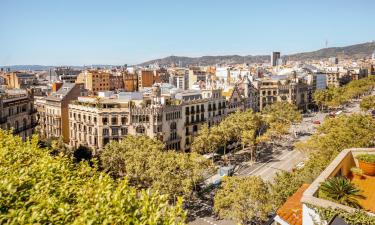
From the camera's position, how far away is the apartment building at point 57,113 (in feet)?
316

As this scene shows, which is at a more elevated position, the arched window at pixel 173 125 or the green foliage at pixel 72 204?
the green foliage at pixel 72 204

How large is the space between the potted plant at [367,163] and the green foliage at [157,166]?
27596 mm

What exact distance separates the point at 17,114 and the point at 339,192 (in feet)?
213

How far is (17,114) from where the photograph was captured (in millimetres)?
68438

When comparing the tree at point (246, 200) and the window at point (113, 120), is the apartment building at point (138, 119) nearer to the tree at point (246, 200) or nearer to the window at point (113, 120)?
the window at point (113, 120)

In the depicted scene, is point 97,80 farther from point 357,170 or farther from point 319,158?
point 357,170

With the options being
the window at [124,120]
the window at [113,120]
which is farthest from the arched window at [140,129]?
the window at [113,120]

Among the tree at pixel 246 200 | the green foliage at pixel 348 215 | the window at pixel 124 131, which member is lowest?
the tree at pixel 246 200

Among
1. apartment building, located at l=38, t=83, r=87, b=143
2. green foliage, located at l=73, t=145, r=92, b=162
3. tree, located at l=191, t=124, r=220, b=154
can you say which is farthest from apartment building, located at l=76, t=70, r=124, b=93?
tree, located at l=191, t=124, r=220, b=154

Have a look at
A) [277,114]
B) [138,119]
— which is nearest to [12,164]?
[138,119]

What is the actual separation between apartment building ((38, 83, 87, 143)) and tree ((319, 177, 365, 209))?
283 feet

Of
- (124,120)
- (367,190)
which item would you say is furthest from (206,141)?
(367,190)

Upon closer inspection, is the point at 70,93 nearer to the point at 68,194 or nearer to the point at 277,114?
the point at 277,114

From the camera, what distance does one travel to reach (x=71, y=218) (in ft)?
49.5
